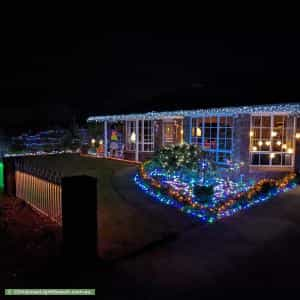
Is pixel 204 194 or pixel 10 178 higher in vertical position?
pixel 10 178

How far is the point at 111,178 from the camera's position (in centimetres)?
899

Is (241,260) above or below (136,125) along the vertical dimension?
below

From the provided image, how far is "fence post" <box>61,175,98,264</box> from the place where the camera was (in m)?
3.48

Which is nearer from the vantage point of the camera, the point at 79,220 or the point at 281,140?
the point at 79,220

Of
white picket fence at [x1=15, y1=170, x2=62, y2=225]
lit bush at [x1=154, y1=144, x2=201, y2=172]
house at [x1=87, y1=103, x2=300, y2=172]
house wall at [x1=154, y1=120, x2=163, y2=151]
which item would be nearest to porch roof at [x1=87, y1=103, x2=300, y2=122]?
house at [x1=87, y1=103, x2=300, y2=172]

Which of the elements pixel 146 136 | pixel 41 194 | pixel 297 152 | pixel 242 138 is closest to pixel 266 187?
pixel 242 138

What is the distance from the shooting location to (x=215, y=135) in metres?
10.8

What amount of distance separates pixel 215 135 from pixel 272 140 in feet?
7.23

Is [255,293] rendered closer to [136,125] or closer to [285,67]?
[136,125]

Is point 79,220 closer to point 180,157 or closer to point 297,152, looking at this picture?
point 180,157

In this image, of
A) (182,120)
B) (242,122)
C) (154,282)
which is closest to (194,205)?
(154,282)

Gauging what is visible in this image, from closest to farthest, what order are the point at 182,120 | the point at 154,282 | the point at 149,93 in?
1. the point at 154,282
2. the point at 182,120
3. the point at 149,93

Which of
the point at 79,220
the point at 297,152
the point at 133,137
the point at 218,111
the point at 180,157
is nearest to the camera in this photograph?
the point at 79,220

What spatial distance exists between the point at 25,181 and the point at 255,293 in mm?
5624
